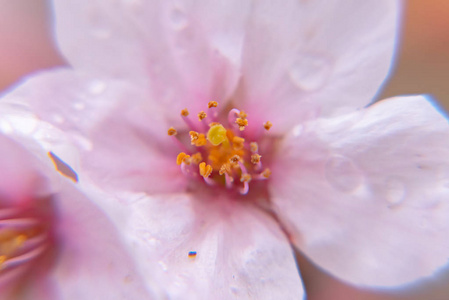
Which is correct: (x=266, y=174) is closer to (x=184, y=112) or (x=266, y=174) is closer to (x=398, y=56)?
(x=184, y=112)

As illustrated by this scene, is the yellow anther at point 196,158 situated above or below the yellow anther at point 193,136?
below

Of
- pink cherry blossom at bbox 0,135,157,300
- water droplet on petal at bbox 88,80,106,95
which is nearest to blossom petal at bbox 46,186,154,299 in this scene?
pink cherry blossom at bbox 0,135,157,300

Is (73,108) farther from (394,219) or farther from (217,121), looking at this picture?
(394,219)

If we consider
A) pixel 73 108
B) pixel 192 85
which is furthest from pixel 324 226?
→ pixel 73 108

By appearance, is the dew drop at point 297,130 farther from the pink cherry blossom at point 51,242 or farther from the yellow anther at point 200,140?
the pink cherry blossom at point 51,242

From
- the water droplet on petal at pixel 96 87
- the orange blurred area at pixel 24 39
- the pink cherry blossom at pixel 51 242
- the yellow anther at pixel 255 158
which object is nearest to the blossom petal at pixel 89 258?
the pink cherry blossom at pixel 51 242

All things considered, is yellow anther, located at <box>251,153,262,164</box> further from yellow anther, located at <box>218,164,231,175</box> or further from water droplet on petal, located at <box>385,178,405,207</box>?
water droplet on petal, located at <box>385,178,405,207</box>
